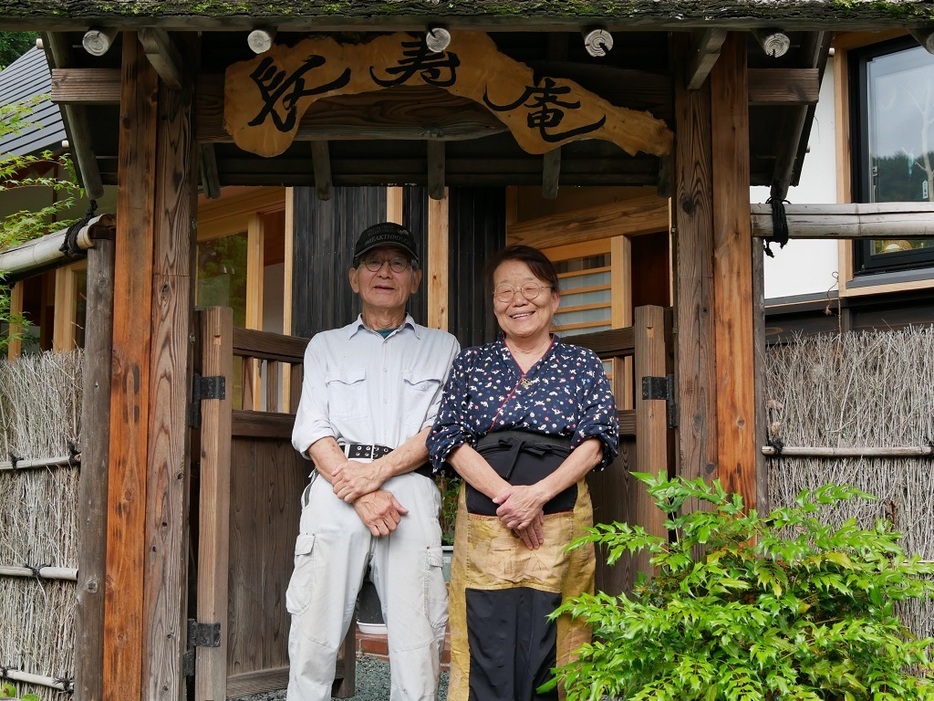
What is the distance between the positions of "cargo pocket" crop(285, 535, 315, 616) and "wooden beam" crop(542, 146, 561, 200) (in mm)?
2012

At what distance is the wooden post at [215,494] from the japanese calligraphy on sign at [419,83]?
78 centimetres

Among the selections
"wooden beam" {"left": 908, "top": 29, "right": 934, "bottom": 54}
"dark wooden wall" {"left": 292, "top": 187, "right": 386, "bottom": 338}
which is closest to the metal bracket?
"wooden beam" {"left": 908, "top": 29, "right": 934, "bottom": 54}

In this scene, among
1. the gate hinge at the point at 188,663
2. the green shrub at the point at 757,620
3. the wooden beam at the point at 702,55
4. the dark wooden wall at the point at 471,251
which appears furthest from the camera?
the dark wooden wall at the point at 471,251

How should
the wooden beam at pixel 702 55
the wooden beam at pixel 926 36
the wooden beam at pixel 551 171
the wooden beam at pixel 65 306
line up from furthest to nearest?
the wooden beam at pixel 65 306 < the wooden beam at pixel 551 171 < the wooden beam at pixel 702 55 < the wooden beam at pixel 926 36

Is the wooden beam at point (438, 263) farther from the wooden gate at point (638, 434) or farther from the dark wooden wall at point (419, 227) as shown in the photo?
the wooden gate at point (638, 434)

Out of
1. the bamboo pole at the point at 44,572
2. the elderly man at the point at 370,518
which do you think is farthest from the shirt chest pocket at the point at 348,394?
the bamboo pole at the point at 44,572

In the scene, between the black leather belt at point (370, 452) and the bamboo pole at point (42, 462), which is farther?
the bamboo pole at point (42, 462)

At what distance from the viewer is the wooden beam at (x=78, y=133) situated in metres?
3.94

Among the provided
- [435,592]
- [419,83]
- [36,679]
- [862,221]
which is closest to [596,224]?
[862,221]

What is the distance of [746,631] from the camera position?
304cm

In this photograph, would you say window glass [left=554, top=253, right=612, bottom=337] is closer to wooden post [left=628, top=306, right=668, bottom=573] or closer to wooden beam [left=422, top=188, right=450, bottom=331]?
wooden beam [left=422, top=188, right=450, bottom=331]

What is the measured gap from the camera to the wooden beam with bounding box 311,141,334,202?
186 inches

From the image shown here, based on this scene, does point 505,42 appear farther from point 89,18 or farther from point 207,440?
point 207,440

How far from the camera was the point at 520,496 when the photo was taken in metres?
3.52
